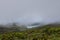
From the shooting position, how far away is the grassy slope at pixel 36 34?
75 cm

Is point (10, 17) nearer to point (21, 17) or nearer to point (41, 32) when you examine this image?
point (21, 17)

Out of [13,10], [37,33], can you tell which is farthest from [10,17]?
[37,33]

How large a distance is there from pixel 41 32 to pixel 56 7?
17cm

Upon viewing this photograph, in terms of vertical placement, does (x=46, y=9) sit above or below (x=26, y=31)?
above

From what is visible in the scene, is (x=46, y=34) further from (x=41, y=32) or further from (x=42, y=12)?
(x=42, y=12)

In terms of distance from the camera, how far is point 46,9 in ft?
2.73

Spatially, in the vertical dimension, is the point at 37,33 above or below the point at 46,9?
below

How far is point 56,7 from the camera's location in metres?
0.83

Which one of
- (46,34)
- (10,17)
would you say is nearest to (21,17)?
(10,17)

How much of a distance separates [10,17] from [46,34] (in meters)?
0.21

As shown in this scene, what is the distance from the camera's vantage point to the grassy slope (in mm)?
749

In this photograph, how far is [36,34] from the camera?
0.75 m

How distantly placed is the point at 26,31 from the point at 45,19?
120 mm

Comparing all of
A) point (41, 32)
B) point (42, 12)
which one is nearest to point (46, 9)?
point (42, 12)
